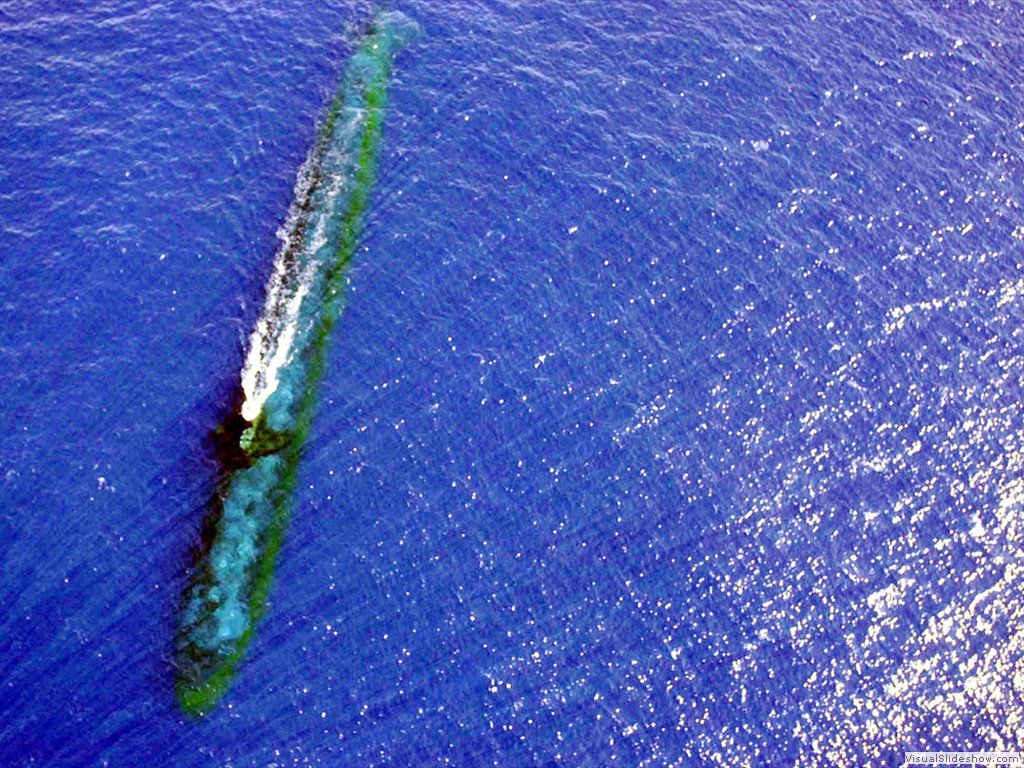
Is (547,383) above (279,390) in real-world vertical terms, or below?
above

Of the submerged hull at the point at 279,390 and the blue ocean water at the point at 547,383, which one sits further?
the submerged hull at the point at 279,390

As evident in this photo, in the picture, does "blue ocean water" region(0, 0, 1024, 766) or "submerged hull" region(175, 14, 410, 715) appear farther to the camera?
"submerged hull" region(175, 14, 410, 715)

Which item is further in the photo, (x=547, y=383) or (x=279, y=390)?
(x=279, y=390)
